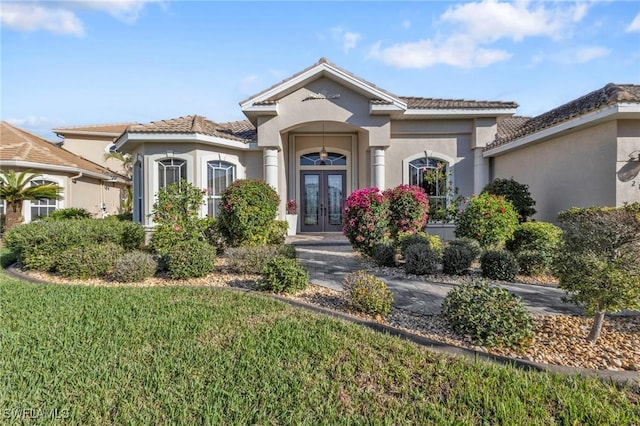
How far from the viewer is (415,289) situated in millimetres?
6434

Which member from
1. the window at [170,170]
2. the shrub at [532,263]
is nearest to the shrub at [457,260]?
the shrub at [532,263]

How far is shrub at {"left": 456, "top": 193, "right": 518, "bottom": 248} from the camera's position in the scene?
8.29 metres

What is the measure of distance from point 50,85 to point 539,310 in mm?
12423

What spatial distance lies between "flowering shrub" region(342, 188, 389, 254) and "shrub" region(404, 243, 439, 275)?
1.33 m

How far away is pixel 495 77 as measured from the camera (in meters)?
11.1

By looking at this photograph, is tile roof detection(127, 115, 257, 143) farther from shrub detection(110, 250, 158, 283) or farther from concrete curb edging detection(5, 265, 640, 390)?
concrete curb edging detection(5, 265, 640, 390)

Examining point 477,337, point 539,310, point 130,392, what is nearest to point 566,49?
point 539,310

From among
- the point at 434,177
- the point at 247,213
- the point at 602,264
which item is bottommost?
the point at 602,264

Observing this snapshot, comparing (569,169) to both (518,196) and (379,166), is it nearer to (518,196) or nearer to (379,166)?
(518,196)

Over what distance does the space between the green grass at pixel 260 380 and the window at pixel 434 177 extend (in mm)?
9926

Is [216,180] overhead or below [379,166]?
below

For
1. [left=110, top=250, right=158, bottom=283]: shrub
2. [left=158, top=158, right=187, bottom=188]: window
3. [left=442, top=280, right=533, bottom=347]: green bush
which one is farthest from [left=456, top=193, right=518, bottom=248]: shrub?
[left=158, top=158, right=187, bottom=188]: window

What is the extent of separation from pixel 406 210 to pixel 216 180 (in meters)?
7.51

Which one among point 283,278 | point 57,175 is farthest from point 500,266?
point 57,175
